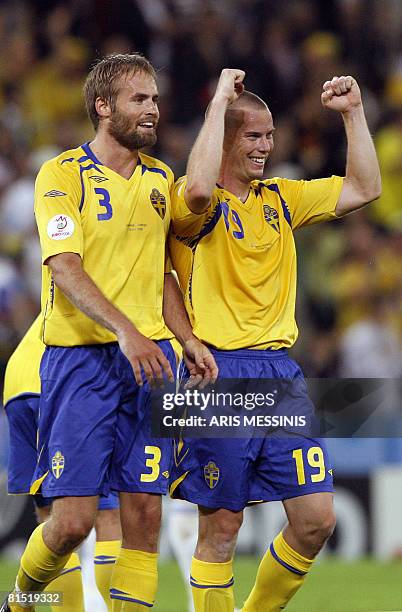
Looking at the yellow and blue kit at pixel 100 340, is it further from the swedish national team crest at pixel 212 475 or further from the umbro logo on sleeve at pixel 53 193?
the swedish national team crest at pixel 212 475

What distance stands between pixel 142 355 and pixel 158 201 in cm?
77

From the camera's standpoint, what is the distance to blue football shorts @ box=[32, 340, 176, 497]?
14.3 feet

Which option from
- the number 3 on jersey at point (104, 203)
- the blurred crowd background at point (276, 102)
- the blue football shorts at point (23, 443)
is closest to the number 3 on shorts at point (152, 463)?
the blue football shorts at point (23, 443)

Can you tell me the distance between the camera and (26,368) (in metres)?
5.17

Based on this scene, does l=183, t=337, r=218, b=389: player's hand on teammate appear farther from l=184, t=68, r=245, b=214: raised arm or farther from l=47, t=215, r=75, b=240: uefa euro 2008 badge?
l=47, t=215, r=75, b=240: uefa euro 2008 badge

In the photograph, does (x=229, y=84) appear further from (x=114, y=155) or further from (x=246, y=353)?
(x=246, y=353)

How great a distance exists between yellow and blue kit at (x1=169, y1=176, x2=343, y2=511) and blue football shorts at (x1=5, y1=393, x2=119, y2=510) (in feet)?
2.51

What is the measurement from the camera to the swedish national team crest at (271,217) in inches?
185

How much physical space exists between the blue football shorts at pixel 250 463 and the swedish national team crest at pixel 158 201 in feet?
1.90

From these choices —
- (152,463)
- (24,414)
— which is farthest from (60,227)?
(24,414)

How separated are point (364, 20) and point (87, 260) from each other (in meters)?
6.96

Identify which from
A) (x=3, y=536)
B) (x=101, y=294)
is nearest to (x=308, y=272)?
(x=3, y=536)

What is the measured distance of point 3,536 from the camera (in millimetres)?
8125

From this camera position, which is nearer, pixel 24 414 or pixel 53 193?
pixel 53 193
